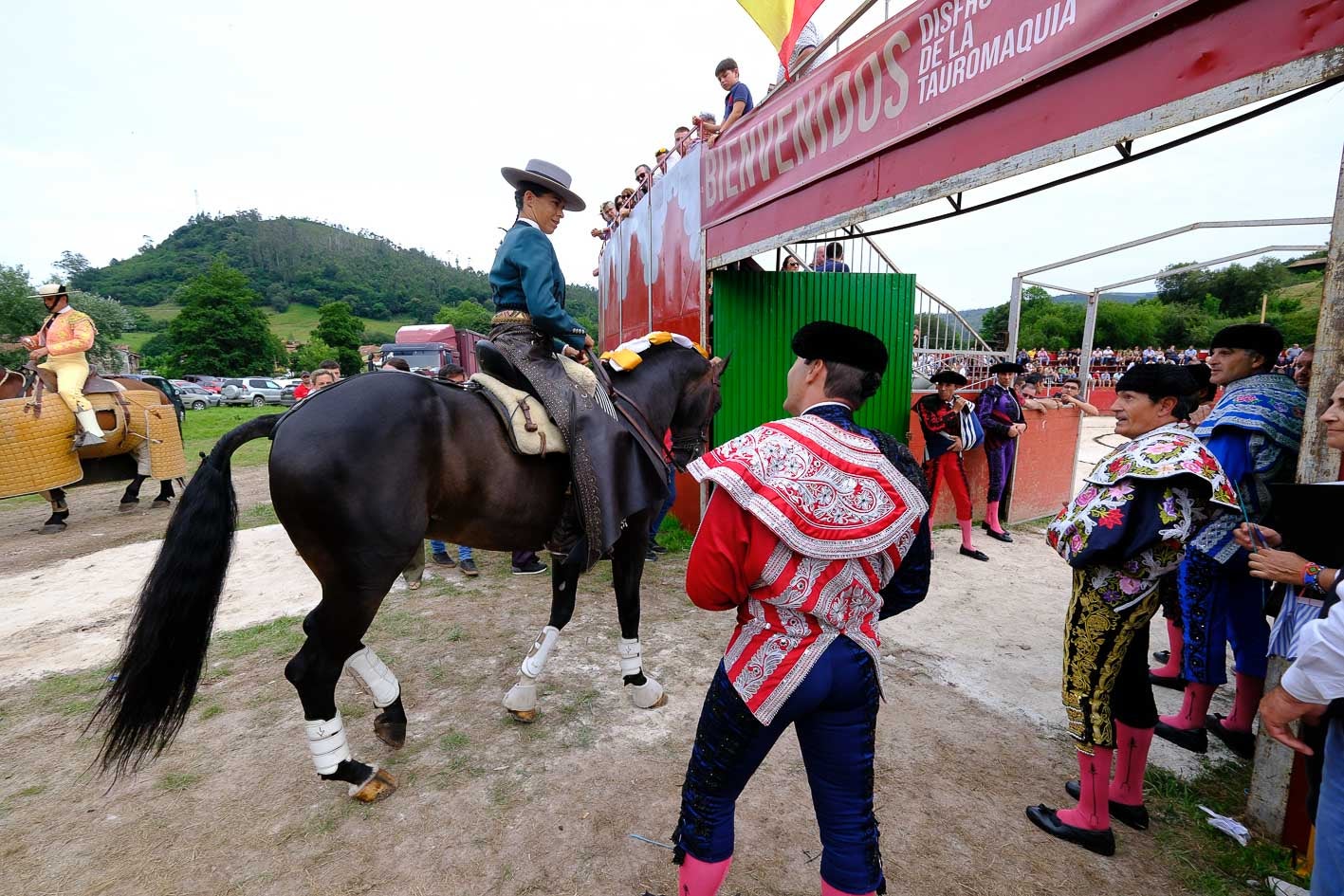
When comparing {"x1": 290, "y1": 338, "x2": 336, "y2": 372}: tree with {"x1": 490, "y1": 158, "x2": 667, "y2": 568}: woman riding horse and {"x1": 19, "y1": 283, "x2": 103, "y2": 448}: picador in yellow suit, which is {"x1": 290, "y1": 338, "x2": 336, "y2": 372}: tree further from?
{"x1": 490, "y1": 158, "x2": 667, "y2": 568}: woman riding horse

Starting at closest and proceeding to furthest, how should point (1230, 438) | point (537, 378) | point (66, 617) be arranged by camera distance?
point (1230, 438), point (537, 378), point (66, 617)

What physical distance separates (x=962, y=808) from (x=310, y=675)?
9.40ft

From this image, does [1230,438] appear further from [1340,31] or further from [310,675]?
[310,675]

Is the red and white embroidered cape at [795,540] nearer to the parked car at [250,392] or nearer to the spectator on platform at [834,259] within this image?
the spectator on platform at [834,259]

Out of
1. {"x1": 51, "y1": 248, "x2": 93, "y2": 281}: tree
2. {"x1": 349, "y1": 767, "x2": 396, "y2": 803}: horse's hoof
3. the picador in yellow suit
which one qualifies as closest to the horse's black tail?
{"x1": 349, "y1": 767, "x2": 396, "y2": 803}: horse's hoof

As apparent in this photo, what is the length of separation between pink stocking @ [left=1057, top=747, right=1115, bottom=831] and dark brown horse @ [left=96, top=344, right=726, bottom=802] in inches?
108

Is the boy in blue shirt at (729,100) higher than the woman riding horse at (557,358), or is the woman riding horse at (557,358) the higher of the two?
the boy in blue shirt at (729,100)

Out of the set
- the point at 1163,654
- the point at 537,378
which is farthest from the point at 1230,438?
the point at 537,378

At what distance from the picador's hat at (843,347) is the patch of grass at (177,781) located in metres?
3.30

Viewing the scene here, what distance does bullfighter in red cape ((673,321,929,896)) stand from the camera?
134 centimetres

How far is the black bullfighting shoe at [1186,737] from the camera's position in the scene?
284 centimetres

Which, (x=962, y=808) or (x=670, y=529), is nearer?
(x=962, y=808)

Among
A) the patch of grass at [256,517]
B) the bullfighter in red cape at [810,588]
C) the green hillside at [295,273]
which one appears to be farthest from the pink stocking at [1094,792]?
the green hillside at [295,273]

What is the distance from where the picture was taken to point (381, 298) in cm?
8700
